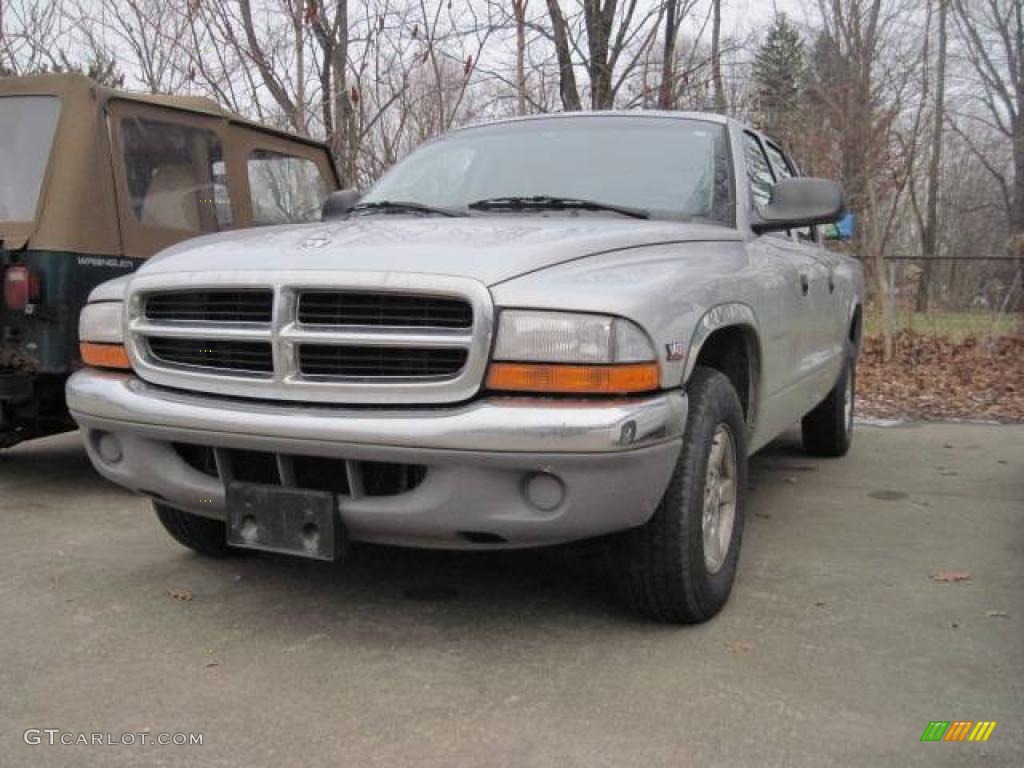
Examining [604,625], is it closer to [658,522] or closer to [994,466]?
[658,522]

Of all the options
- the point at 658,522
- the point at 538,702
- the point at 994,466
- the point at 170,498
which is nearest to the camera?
the point at 538,702

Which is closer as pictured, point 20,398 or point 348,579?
point 348,579

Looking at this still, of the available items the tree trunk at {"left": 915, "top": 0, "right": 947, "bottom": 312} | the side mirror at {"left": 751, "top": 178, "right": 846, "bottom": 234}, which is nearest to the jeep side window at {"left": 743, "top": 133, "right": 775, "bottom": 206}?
the side mirror at {"left": 751, "top": 178, "right": 846, "bottom": 234}

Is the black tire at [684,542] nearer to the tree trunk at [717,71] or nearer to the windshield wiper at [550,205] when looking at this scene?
the windshield wiper at [550,205]

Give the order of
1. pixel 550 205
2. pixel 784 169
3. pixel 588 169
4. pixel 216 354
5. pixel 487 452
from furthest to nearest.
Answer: pixel 784 169
pixel 588 169
pixel 550 205
pixel 216 354
pixel 487 452

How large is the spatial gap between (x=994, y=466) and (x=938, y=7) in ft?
67.5

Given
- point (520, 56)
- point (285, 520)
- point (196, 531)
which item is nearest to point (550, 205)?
point (285, 520)

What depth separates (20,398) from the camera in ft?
15.1

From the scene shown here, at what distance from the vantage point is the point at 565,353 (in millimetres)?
2596

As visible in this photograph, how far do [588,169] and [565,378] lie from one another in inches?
64.3

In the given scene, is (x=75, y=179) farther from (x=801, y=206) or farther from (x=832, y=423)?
(x=832, y=423)

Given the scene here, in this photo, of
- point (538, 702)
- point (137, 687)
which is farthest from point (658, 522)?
point (137, 687)

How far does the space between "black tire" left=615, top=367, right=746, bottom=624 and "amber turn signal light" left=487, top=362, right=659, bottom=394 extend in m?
0.43

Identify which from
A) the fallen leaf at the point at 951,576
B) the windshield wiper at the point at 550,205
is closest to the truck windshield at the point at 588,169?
the windshield wiper at the point at 550,205
